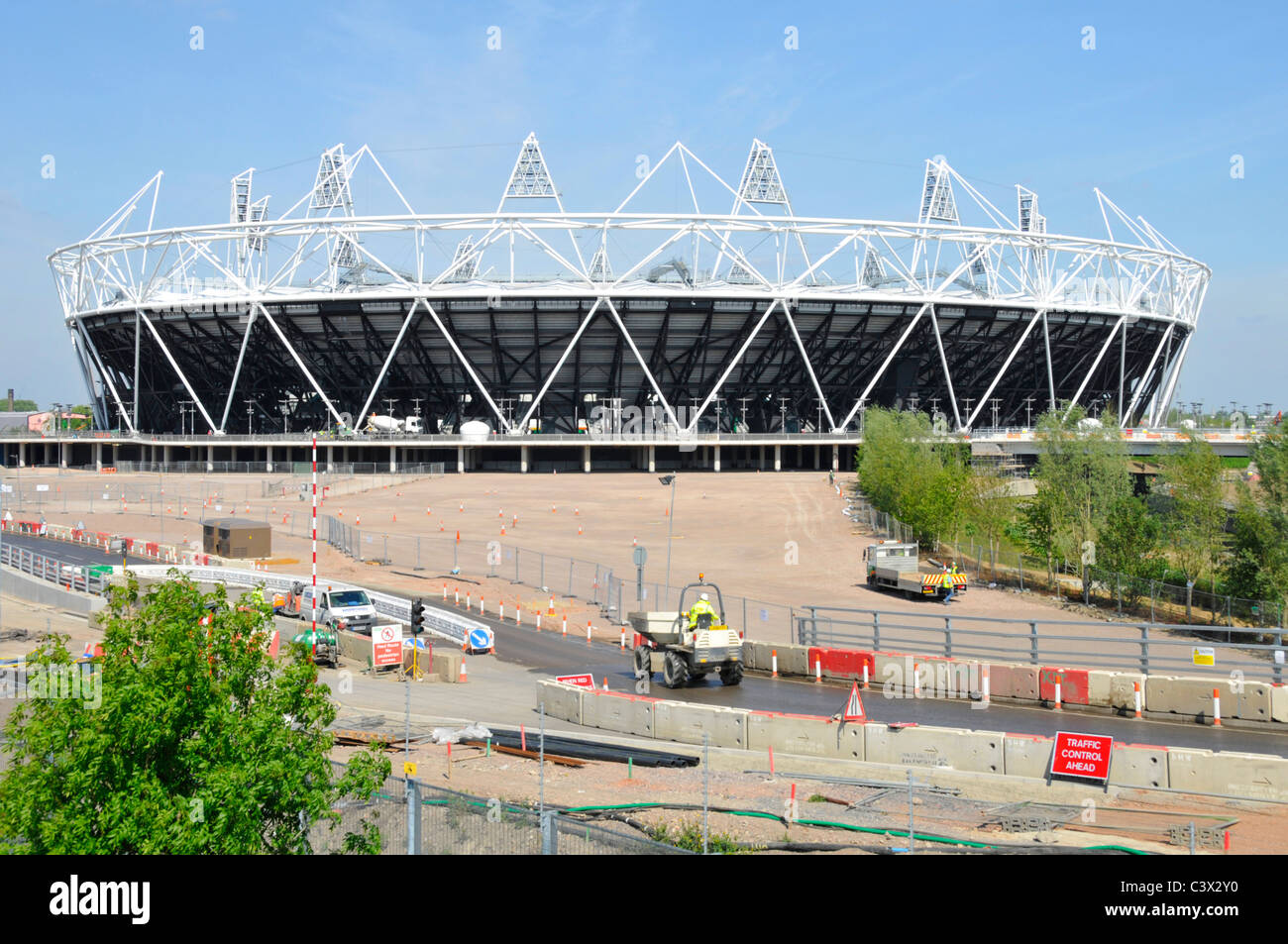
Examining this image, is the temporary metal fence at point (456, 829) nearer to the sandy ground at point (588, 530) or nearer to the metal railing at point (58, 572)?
the sandy ground at point (588, 530)

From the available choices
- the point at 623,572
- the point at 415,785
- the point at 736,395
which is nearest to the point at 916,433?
the point at 623,572

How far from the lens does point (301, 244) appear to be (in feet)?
247

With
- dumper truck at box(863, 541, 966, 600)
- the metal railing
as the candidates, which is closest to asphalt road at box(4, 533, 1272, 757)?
dumper truck at box(863, 541, 966, 600)

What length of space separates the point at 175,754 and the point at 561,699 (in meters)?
11.0

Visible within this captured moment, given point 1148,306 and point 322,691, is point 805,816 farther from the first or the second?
point 1148,306

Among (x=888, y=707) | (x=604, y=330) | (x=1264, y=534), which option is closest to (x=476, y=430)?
(x=604, y=330)

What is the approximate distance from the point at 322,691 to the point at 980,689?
566 inches

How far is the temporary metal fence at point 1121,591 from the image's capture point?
30.5 metres

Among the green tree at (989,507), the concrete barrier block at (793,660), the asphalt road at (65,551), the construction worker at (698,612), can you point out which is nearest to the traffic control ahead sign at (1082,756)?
the construction worker at (698,612)

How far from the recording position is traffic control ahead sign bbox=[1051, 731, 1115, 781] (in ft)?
43.7

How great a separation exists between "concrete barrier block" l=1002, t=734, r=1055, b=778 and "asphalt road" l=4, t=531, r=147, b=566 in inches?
1294

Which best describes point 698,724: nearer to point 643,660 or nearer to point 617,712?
point 617,712

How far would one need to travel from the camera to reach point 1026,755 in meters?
14.0
